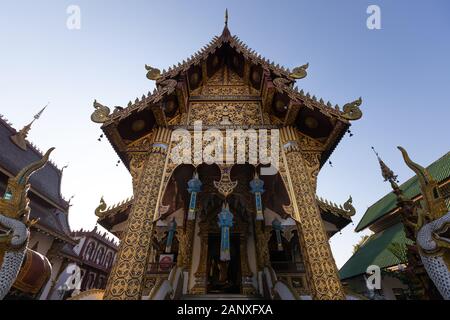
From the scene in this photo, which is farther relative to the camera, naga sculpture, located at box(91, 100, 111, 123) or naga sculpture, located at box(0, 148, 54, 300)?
naga sculpture, located at box(91, 100, 111, 123)

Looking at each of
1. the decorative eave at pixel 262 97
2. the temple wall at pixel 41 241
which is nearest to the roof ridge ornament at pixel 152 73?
the decorative eave at pixel 262 97

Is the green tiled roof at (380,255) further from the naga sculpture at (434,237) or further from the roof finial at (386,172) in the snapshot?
the naga sculpture at (434,237)

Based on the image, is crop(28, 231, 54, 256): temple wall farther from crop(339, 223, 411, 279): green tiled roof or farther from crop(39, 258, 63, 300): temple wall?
crop(339, 223, 411, 279): green tiled roof

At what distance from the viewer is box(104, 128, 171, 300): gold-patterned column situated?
4.16m

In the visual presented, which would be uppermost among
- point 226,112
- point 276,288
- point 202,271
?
point 226,112

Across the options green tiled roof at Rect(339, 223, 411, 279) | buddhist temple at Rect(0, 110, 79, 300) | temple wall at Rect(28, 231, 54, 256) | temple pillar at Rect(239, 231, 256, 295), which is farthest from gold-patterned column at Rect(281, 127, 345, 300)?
temple wall at Rect(28, 231, 54, 256)

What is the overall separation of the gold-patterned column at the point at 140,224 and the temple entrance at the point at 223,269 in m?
4.17

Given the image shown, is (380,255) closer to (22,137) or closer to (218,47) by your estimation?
(218,47)

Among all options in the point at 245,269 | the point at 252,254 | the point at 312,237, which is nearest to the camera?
the point at 312,237

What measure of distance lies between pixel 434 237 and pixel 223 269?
7.15 meters

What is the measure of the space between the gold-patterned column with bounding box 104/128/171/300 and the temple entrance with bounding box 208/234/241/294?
4.17 m

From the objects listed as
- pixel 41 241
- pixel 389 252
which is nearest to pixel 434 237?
pixel 389 252

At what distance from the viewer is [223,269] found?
29.2ft

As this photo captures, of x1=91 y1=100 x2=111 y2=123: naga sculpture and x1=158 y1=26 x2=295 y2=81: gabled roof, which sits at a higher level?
x1=158 y1=26 x2=295 y2=81: gabled roof
